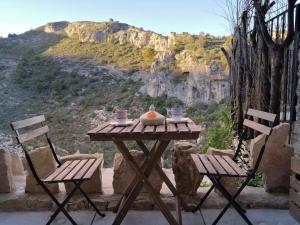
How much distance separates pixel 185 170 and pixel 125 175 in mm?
497

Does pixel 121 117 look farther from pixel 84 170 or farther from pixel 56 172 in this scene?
pixel 56 172

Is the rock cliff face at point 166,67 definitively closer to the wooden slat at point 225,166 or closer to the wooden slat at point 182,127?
the wooden slat at point 225,166

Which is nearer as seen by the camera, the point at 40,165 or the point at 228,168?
the point at 228,168

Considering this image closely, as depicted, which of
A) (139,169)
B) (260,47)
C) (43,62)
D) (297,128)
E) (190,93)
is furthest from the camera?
(43,62)

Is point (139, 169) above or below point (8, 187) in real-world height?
above

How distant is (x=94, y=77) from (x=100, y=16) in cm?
574

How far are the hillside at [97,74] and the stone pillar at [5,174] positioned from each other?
397 centimetres

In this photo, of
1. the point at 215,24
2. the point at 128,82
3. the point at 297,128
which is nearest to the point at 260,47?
the point at 297,128

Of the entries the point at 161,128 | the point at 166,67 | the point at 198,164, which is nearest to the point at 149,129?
the point at 161,128

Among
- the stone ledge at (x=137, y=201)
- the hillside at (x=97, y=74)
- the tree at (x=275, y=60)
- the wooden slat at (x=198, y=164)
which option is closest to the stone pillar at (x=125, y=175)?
the stone ledge at (x=137, y=201)

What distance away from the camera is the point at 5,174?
255 cm

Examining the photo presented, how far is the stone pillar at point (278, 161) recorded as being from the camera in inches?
97.3

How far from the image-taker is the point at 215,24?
196 inches

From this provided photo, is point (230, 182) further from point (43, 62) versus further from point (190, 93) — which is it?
point (43, 62)
